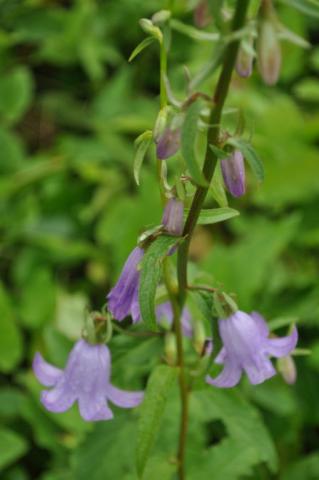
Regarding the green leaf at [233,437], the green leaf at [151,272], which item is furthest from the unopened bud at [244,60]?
the green leaf at [233,437]

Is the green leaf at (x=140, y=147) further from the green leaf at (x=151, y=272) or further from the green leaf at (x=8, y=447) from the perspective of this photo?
the green leaf at (x=8, y=447)

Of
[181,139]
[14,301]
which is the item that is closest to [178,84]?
[14,301]

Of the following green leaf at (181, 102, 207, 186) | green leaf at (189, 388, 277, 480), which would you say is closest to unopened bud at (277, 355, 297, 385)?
green leaf at (189, 388, 277, 480)

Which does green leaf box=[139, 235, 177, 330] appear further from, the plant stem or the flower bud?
the flower bud

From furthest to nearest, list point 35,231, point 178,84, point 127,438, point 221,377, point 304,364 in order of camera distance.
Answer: point 178,84, point 35,231, point 304,364, point 127,438, point 221,377

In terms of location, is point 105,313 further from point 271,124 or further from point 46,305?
point 271,124

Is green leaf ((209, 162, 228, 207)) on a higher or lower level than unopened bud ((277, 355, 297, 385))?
higher

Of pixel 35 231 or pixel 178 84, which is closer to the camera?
pixel 35 231
